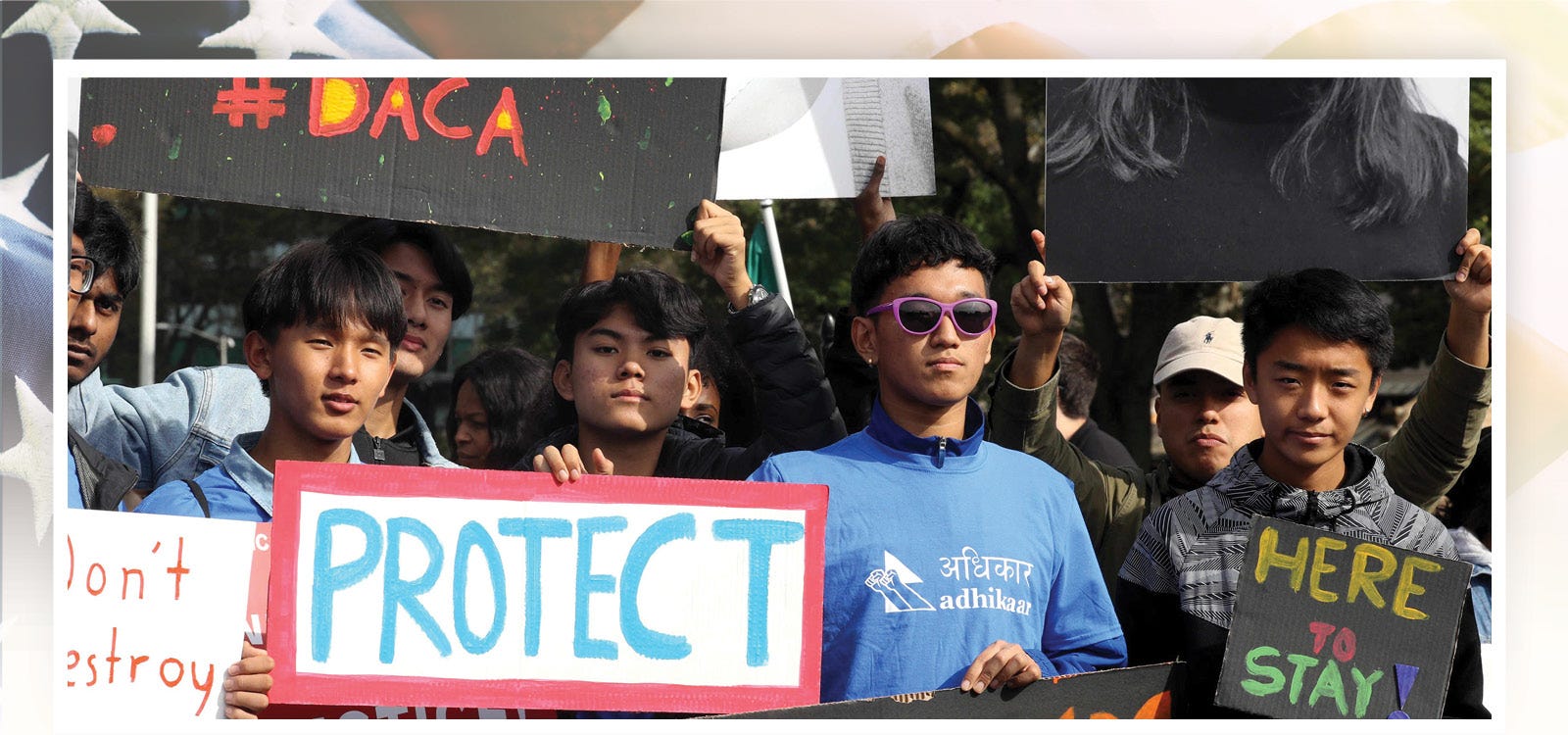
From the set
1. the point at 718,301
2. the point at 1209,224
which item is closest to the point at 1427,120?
the point at 1209,224

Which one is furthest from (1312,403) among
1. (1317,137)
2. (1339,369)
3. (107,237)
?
(107,237)

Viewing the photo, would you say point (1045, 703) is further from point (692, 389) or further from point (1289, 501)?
point (692, 389)

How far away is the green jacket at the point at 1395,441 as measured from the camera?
3.41m

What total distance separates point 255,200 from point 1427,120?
2.87 m

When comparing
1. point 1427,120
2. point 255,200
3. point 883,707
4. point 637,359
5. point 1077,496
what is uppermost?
point 1427,120

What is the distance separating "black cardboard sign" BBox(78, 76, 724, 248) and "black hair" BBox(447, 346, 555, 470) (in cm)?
99

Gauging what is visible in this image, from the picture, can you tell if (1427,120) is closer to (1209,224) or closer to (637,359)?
(1209,224)

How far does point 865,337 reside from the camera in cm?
333

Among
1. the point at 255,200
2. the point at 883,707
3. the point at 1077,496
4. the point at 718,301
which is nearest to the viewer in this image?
the point at 883,707

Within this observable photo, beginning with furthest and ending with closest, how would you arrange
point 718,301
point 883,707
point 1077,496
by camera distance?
A: point 718,301, point 1077,496, point 883,707

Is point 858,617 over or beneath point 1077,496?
beneath

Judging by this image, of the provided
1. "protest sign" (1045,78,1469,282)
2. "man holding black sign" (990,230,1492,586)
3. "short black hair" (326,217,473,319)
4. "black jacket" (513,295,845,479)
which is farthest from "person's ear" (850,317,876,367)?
"short black hair" (326,217,473,319)

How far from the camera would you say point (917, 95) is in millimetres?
3678

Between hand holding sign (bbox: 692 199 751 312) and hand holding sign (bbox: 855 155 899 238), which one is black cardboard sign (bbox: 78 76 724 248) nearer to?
hand holding sign (bbox: 692 199 751 312)
